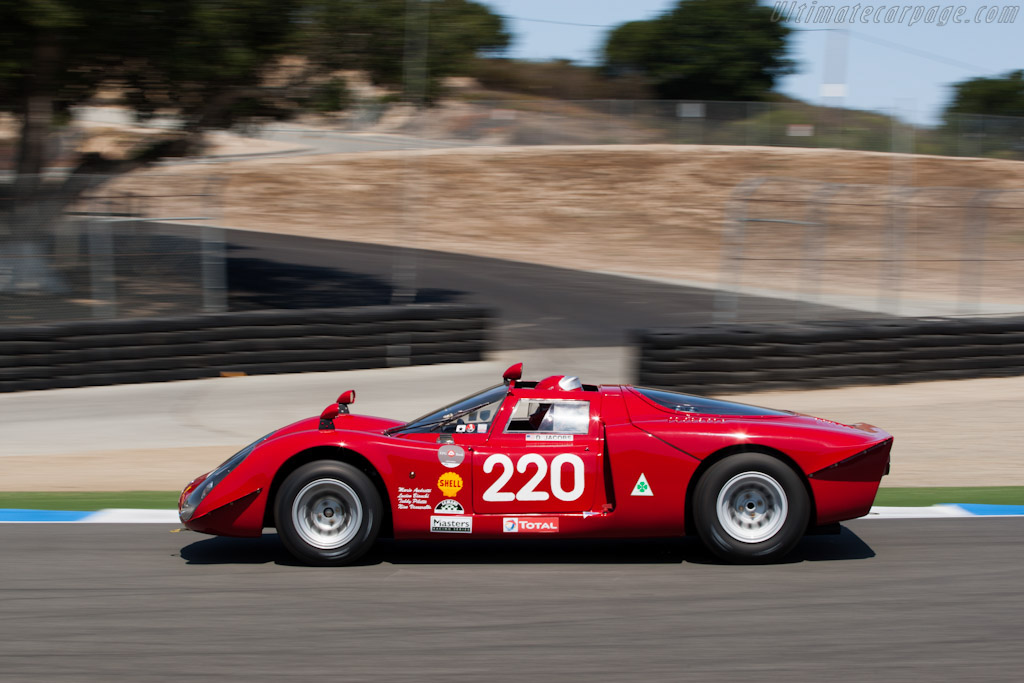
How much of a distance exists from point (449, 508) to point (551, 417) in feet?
2.45

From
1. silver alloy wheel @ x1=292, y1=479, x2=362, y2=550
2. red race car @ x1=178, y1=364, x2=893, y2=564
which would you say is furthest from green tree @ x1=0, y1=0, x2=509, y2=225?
silver alloy wheel @ x1=292, y1=479, x2=362, y2=550

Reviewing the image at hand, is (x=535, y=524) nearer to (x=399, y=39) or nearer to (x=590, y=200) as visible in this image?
(x=399, y=39)

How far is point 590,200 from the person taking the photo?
100 feet

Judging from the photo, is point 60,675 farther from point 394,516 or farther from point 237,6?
point 237,6

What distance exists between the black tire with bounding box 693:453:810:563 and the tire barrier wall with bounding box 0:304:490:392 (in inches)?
290

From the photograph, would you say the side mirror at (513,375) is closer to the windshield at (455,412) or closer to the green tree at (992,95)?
the windshield at (455,412)

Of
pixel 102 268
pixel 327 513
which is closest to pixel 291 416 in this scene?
pixel 102 268

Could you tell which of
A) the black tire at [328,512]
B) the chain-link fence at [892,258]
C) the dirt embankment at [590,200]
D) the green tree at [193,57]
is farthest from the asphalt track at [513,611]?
the dirt embankment at [590,200]

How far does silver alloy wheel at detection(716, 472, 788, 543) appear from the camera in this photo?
18.1ft

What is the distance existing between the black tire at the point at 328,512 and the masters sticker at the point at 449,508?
320mm

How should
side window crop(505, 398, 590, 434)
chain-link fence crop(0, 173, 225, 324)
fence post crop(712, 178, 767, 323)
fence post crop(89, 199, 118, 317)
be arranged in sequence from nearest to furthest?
side window crop(505, 398, 590, 434)
chain-link fence crop(0, 173, 225, 324)
fence post crop(89, 199, 118, 317)
fence post crop(712, 178, 767, 323)

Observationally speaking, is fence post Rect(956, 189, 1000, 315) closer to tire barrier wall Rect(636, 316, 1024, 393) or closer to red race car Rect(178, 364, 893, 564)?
tire barrier wall Rect(636, 316, 1024, 393)

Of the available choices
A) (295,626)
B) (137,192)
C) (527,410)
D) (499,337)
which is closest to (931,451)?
(527,410)

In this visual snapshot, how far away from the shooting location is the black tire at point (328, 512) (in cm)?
556
